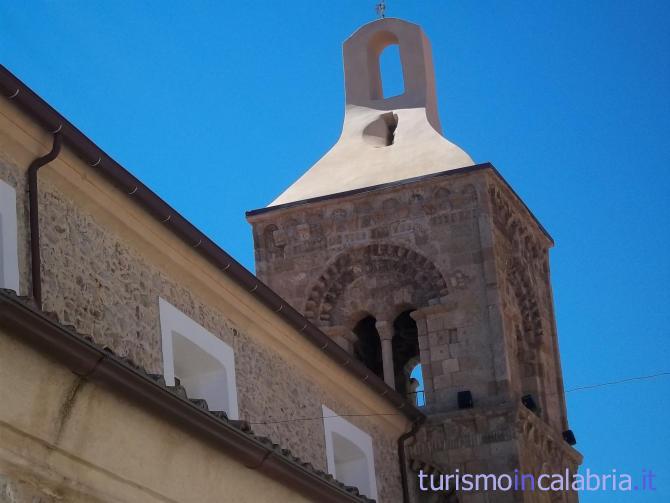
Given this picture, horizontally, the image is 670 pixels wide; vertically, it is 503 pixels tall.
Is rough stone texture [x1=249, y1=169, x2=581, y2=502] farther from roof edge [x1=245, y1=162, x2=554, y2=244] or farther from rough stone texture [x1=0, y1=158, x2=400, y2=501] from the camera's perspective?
rough stone texture [x1=0, y1=158, x2=400, y2=501]

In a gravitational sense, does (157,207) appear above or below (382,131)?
below

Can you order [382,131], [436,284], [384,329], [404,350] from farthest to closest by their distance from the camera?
[382,131] → [404,350] → [384,329] → [436,284]

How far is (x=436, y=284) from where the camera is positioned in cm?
2281

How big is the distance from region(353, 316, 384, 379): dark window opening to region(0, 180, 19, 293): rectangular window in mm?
12509

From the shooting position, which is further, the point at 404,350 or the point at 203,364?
the point at 404,350

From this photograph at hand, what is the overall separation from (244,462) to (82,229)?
3.54 m

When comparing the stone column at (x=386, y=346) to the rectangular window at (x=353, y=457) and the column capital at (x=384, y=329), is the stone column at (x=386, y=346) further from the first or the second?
the rectangular window at (x=353, y=457)

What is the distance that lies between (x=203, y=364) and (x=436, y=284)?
26.6ft

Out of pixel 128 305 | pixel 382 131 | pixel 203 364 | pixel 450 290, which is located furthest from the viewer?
pixel 382 131

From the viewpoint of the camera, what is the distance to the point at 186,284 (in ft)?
48.6

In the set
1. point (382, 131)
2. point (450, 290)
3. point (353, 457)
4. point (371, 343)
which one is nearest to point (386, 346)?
point (371, 343)

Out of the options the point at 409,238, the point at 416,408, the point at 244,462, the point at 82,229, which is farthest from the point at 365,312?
the point at 244,462

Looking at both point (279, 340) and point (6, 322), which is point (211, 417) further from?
point (279, 340)

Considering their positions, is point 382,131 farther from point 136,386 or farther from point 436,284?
point 136,386
